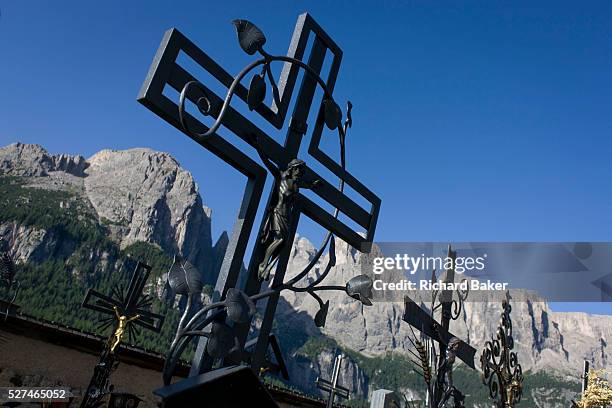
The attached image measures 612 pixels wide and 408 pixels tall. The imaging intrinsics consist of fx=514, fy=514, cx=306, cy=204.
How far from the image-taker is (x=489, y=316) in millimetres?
185000

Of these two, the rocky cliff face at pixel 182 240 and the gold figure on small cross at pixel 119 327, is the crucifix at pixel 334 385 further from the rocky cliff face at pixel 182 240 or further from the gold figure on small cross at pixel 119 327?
the rocky cliff face at pixel 182 240

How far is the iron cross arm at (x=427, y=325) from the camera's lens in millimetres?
5707

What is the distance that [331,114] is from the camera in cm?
418

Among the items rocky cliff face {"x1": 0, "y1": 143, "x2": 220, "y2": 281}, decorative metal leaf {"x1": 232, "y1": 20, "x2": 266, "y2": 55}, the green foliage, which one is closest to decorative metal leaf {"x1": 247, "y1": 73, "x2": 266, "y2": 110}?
decorative metal leaf {"x1": 232, "y1": 20, "x2": 266, "y2": 55}

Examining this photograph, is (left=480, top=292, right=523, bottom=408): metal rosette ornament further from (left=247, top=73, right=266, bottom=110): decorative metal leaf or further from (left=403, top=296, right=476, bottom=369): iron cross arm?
(left=247, top=73, right=266, bottom=110): decorative metal leaf

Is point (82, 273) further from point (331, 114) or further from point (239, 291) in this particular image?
point (239, 291)

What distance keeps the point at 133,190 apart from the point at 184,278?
138675mm

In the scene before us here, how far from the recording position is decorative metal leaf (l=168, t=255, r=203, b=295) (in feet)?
9.06

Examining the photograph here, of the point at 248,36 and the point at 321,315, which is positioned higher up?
the point at 248,36

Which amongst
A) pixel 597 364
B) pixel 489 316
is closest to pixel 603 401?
pixel 489 316

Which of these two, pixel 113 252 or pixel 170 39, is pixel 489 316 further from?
pixel 170 39

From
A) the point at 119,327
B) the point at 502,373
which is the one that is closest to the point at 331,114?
the point at 502,373

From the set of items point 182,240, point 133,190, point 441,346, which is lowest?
point 441,346

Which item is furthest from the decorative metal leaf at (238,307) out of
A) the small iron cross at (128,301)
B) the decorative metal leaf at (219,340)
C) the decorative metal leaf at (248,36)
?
the small iron cross at (128,301)
